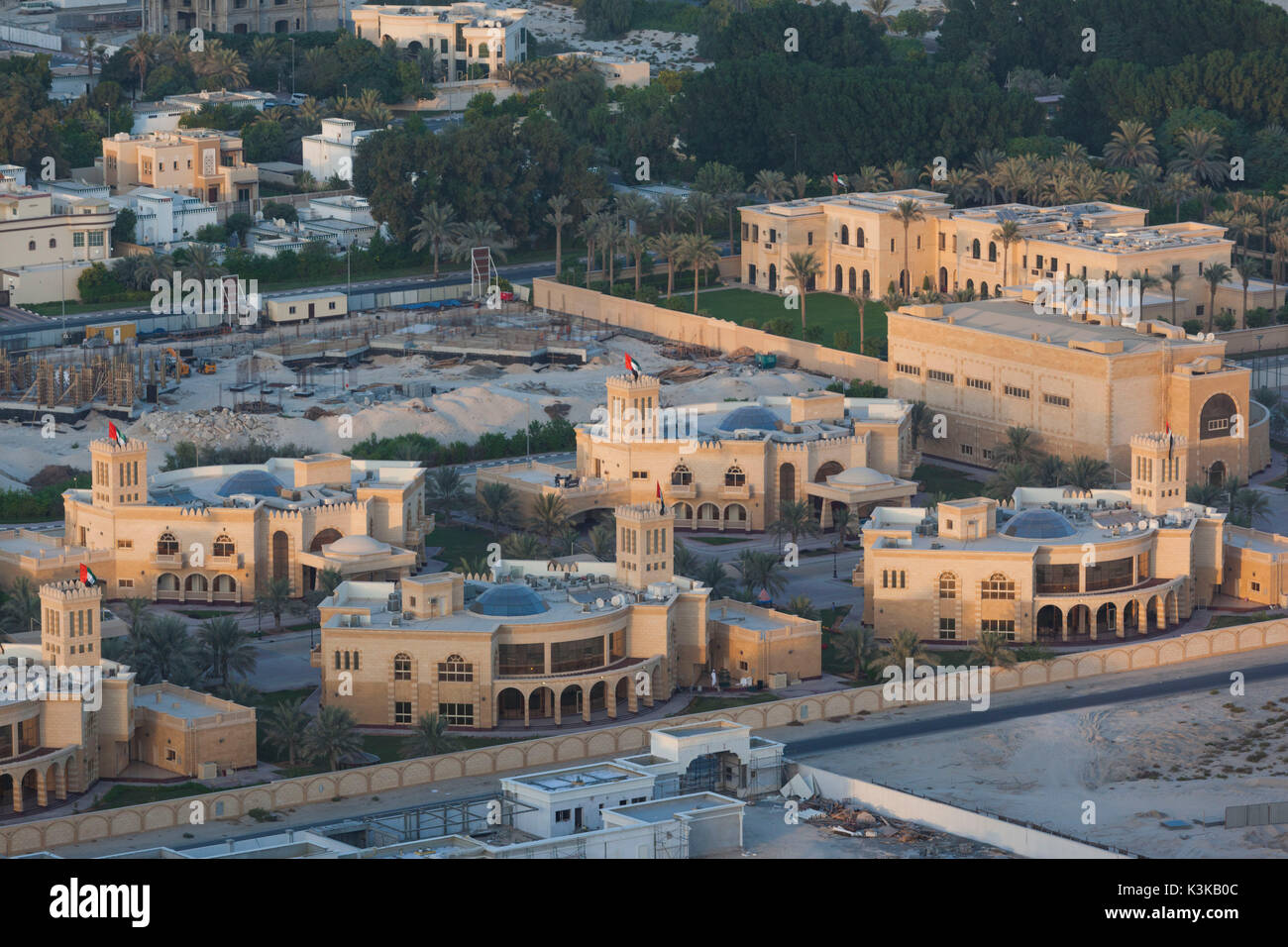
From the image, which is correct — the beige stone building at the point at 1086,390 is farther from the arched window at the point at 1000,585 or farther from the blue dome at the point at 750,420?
the arched window at the point at 1000,585

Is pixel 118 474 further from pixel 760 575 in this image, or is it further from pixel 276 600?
pixel 760 575

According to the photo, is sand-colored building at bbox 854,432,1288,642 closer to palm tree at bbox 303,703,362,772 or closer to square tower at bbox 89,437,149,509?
palm tree at bbox 303,703,362,772

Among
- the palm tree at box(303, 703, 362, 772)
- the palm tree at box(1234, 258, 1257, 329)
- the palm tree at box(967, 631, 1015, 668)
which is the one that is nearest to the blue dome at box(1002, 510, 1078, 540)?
the palm tree at box(967, 631, 1015, 668)

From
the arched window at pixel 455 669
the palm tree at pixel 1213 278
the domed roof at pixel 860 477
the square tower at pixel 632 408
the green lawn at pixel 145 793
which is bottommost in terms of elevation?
the green lawn at pixel 145 793

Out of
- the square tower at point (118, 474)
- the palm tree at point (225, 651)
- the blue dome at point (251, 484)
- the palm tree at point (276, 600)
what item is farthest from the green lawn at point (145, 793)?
the blue dome at point (251, 484)

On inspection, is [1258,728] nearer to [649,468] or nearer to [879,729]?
[879,729]

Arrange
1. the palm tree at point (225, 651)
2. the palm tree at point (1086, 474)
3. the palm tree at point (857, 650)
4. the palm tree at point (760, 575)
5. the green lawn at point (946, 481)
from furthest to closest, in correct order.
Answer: the green lawn at point (946, 481) → the palm tree at point (1086, 474) → the palm tree at point (760, 575) → the palm tree at point (857, 650) → the palm tree at point (225, 651)
